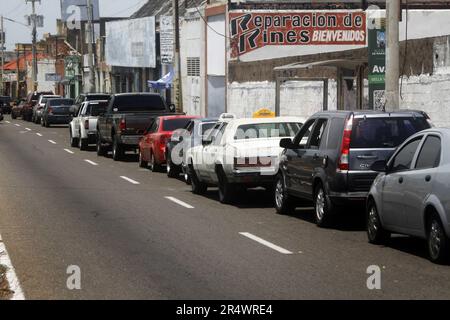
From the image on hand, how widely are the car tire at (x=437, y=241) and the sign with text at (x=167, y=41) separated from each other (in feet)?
149

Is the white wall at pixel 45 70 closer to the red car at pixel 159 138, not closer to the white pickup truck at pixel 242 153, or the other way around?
the red car at pixel 159 138

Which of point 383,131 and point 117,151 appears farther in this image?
point 117,151

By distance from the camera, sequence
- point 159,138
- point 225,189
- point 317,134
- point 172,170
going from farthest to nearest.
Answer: point 159,138 < point 172,170 < point 225,189 < point 317,134

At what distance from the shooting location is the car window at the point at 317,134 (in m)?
16.5

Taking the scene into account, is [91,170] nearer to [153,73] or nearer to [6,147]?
[6,147]

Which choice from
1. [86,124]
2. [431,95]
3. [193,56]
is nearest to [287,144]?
[431,95]

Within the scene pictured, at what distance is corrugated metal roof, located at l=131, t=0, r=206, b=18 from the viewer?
63156 mm

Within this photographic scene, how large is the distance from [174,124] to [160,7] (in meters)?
45.4

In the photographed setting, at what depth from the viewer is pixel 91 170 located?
28.6 meters

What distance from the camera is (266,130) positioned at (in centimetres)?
1994

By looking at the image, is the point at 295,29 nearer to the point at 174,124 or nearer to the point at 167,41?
the point at 167,41

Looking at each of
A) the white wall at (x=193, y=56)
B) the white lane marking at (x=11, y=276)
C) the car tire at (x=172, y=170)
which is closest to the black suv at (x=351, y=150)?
the white lane marking at (x=11, y=276)
